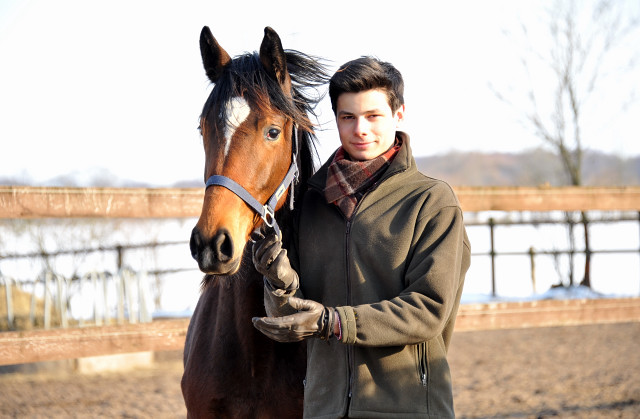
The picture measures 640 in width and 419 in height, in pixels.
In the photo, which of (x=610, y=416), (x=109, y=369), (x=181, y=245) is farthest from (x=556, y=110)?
(x=109, y=369)

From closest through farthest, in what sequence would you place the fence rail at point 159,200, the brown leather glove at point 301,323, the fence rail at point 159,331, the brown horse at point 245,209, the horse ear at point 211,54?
the brown leather glove at point 301,323 → the brown horse at point 245,209 → the horse ear at point 211,54 → the fence rail at point 159,331 → the fence rail at point 159,200

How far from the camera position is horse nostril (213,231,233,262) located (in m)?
1.69

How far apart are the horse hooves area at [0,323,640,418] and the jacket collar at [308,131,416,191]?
3358 millimetres

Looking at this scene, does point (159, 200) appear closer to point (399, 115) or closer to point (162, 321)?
point (162, 321)

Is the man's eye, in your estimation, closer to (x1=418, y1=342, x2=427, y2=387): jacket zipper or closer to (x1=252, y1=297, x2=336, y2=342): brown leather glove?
(x1=252, y1=297, x2=336, y2=342): brown leather glove

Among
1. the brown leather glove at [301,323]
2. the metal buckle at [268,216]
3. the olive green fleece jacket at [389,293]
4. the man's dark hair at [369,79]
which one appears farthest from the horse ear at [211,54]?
the brown leather glove at [301,323]

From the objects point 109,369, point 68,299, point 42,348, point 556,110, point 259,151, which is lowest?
point 109,369

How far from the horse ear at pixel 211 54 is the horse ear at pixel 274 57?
0.50 ft

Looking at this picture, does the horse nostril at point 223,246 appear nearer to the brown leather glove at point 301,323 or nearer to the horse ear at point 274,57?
the brown leather glove at point 301,323

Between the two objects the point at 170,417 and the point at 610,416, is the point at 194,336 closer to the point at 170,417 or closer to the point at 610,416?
the point at 170,417

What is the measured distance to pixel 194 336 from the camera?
250 cm

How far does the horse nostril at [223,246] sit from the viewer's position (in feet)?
5.53

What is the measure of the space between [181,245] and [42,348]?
840cm

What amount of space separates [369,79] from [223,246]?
71 cm
